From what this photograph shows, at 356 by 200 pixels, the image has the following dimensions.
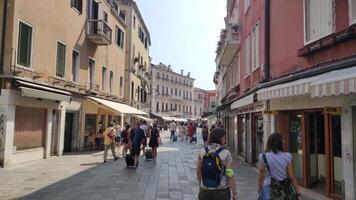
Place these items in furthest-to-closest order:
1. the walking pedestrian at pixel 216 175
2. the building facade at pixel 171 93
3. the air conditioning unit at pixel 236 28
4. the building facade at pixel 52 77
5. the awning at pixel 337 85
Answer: the building facade at pixel 171 93, the air conditioning unit at pixel 236 28, the building facade at pixel 52 77, the awning at pixel 337 85, the walking pedestrian at pixel 216 175

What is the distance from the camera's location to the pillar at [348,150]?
8273 mm

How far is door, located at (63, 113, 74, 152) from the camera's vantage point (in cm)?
2170

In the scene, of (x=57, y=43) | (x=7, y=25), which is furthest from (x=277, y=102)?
(x=57, y=43)

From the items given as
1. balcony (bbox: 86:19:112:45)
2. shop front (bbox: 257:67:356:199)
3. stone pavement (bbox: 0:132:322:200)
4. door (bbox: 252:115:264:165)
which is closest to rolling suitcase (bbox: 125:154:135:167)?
stone pavement (bbox: 0:132:322:200)

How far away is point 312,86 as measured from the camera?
7562mm

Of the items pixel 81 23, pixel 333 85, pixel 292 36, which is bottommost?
pixel 333 85

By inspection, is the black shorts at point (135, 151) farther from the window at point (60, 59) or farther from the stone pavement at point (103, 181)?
the window at point (60, 59)

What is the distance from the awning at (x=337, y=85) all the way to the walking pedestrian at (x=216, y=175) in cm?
247

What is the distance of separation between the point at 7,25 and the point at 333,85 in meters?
12.0

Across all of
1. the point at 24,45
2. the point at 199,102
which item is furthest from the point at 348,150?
the point at 199,102

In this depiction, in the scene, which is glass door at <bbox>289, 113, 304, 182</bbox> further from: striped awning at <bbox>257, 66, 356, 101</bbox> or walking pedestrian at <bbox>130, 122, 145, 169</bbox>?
walking pedestrian at <bbox>130, 122, 145, 169</bbox>

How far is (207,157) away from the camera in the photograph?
5.19 meters

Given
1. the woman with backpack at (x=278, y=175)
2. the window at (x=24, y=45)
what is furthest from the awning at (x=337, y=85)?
the window at (x=24, y=45)

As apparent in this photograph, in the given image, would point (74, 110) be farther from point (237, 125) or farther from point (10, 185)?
point (10, 185)
